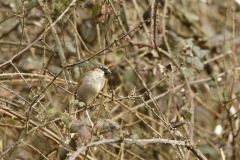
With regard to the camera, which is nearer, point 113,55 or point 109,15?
point 109,15

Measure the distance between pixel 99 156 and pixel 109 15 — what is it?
1.73m

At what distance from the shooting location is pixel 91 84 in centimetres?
345

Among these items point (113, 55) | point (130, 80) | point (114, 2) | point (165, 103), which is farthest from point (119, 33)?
point (114, 2)

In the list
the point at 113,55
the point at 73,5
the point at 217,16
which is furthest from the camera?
the point at 217,16

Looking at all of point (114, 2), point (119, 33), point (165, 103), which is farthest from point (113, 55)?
point (114, 2)

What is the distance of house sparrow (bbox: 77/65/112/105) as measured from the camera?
11.3ft

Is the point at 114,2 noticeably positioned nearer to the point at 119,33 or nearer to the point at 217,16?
the point at 119,33

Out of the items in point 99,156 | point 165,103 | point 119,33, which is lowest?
point 99,156

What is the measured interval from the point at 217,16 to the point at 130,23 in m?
1.83

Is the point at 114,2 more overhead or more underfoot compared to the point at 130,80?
more overhead

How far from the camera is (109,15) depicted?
3.37 m

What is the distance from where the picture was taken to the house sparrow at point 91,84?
3.44 m

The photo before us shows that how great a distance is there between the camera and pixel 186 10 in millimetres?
5395

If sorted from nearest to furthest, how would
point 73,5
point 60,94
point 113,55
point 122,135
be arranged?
point 122,135
point 73,5
point 60,94
point 113,55
